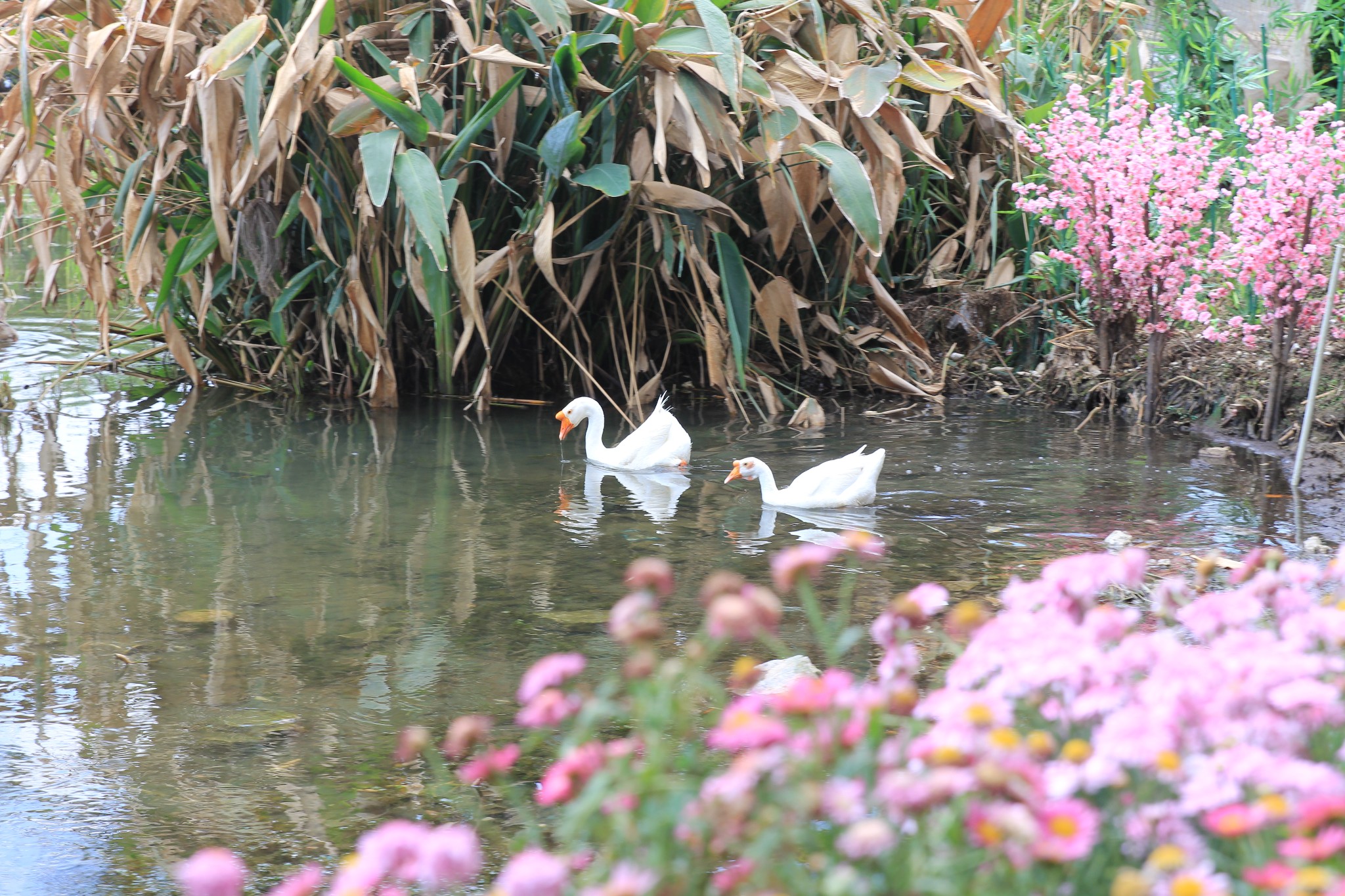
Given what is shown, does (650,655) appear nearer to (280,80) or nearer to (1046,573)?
(1046,573)

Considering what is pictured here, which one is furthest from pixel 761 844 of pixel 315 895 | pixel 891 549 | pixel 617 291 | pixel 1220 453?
pixel 617 291

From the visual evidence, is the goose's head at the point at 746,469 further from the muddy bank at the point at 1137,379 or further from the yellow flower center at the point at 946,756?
the yellow flower center at the point at 946,756

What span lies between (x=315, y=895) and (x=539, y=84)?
5.29 meters

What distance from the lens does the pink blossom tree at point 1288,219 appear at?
17.0ft

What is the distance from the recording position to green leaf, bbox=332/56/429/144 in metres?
6.02

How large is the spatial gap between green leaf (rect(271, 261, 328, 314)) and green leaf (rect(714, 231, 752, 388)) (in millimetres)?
2063

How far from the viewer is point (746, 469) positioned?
18.3 ft

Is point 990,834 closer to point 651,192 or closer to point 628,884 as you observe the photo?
point 628,884

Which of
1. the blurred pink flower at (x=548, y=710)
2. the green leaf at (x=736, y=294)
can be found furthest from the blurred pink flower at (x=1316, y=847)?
the green leaf at (x=736, y=294)

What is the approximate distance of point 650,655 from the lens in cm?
143

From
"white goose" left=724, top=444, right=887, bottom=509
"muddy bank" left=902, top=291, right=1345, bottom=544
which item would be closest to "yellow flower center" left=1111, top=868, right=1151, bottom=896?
"muddy bank" left=902, top=291, right=1345, bottom=544

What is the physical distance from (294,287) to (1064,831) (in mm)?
6212

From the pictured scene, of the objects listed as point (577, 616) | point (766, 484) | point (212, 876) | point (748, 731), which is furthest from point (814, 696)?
point (766, 484)

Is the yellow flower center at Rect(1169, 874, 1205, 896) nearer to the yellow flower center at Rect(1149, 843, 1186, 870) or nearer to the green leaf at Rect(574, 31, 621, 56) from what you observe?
the yellow flower center at Rect(1149, 843, 1186, 870)
